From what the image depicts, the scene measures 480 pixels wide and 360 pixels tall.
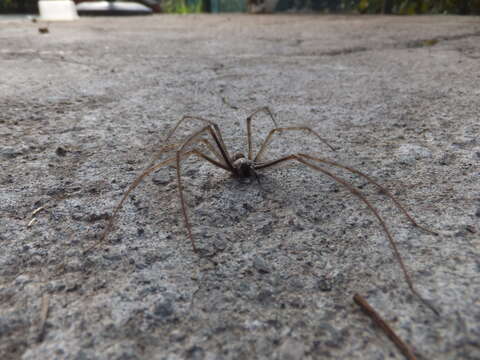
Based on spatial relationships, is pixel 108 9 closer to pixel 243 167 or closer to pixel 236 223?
pixel 243 167

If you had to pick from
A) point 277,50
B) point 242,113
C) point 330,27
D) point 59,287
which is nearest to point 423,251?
point 59,287

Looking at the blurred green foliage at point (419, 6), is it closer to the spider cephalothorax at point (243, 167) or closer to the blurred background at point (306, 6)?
the blurred background at point (306, 6)

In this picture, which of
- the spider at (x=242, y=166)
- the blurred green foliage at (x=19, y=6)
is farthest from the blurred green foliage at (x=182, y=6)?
the spider at (x=242, y=166)

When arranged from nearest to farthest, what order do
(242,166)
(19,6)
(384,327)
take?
(384,327)
(242,166)
(19,6)

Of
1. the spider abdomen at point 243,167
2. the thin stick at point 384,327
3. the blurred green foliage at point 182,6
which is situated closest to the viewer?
the thin stick at point 384,327

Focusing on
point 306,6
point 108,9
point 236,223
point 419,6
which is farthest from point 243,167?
point 108,9

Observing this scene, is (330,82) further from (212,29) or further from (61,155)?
(212,29)

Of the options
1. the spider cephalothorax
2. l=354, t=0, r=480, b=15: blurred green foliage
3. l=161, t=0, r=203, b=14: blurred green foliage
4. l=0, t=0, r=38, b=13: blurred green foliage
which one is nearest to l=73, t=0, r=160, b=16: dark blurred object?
l=161, t=0, r=203, b=14: blurred green foliage
